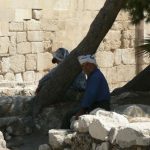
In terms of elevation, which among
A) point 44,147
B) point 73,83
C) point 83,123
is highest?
point 73,83

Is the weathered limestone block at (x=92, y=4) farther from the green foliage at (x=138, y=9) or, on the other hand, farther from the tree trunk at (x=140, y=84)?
the green foliage at (x=138, y=9)

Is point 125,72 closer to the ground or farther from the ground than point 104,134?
closer to the ground

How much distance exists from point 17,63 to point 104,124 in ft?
27.1

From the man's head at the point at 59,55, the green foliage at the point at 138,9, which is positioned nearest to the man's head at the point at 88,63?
the green foliage at the point at 138,9

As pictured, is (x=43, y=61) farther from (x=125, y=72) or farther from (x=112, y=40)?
(x=125, y=72)

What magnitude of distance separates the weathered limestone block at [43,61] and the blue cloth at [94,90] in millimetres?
7589

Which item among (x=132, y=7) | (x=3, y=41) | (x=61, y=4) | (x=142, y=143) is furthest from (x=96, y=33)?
(x=61, y=4)

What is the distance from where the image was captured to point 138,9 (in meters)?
9.28

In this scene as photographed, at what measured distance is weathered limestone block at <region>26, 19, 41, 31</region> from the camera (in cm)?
1525

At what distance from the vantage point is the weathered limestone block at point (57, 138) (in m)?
7.72

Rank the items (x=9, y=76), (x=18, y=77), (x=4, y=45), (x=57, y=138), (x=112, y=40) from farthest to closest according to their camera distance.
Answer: (x=112, y=40)
(x=18, y=77)
(x=9, y=76)
(x=4, y=45)
(x=57, y=138)

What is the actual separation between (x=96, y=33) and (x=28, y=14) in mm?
6011

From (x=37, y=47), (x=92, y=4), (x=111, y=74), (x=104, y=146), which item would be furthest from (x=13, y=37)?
(x=104, y=146)

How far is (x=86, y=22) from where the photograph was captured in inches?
651
